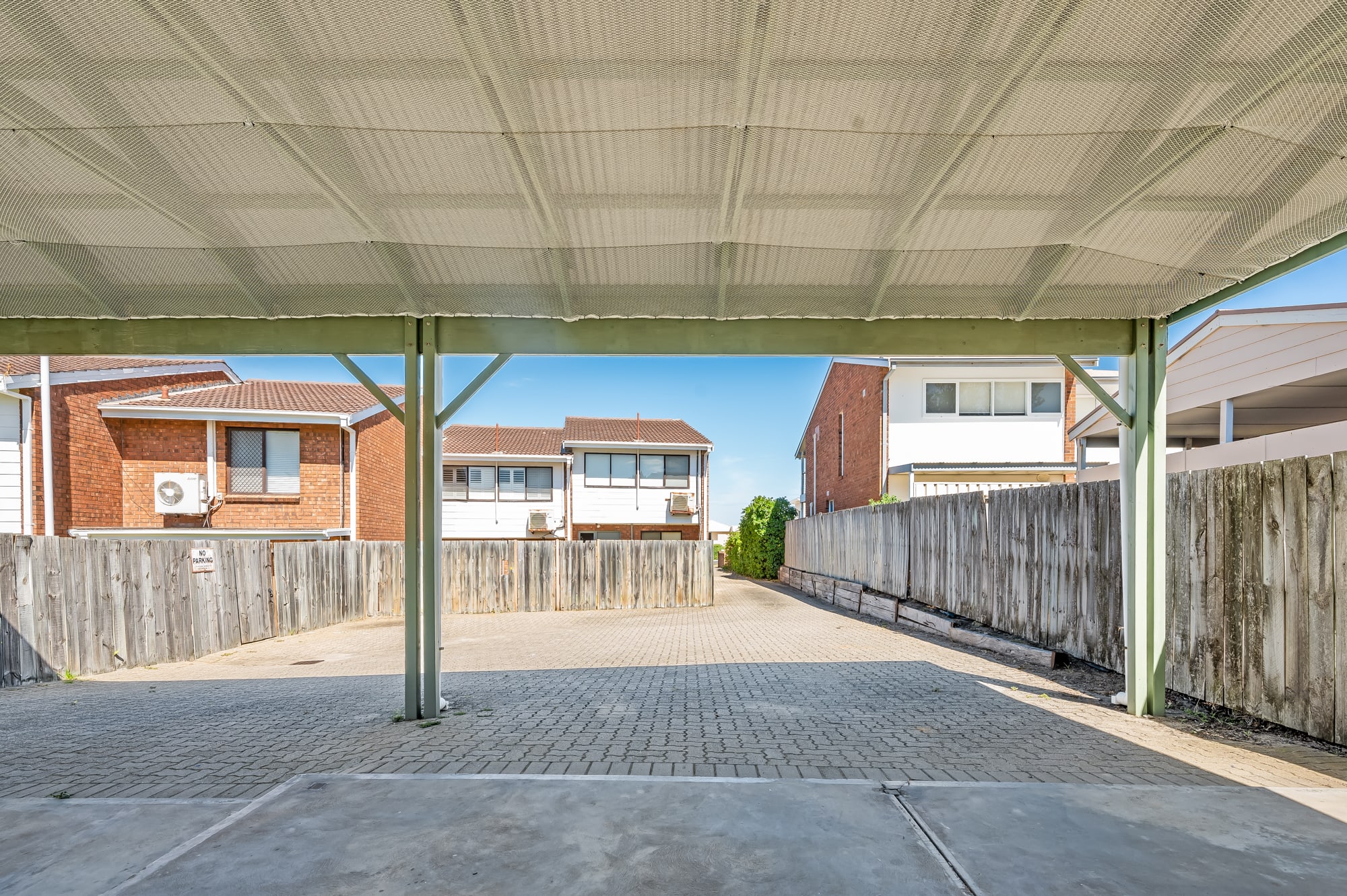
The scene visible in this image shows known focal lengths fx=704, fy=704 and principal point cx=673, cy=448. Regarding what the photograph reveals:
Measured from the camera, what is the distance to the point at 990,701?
644cm

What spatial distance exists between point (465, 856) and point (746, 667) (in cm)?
568

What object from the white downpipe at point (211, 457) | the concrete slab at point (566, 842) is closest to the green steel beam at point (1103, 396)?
the concrete slab at point (566, 842)

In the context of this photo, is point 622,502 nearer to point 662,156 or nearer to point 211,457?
point 211,457

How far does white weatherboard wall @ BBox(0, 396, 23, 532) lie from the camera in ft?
47.4

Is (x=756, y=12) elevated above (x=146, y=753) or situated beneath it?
elevated above

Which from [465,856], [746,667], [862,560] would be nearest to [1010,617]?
[746,667]

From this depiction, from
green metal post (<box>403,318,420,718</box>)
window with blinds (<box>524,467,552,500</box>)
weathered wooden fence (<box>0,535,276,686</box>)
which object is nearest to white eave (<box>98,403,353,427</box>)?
weathered wooden fence (<box>0,535,276,686</box>)

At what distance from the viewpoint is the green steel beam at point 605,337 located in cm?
586

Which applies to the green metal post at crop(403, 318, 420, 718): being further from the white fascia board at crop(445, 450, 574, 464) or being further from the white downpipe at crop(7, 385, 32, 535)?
the white fascia board at crop(445, 450, 574, 464)

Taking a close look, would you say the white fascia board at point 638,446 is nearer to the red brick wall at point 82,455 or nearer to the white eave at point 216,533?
the white eave at point 216,533

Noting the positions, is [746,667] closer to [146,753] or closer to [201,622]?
[146,753]

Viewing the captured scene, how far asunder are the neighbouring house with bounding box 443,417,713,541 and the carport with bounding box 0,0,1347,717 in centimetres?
2144

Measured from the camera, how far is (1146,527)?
5.87 metres

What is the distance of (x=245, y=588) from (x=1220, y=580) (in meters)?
13.8
